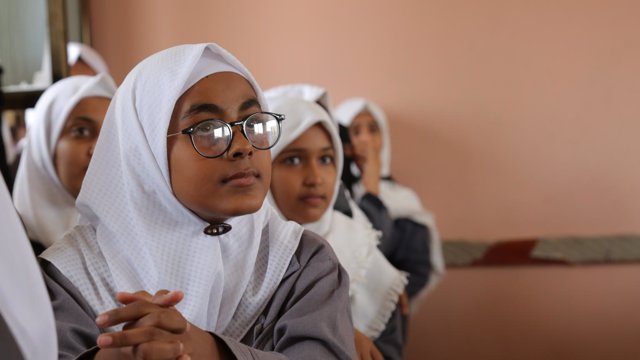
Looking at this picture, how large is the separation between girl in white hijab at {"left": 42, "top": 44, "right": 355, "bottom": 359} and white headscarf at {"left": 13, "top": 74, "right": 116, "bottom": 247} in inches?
33.0

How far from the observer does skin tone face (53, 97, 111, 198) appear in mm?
2279

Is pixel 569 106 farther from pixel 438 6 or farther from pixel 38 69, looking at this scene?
pixel 38 69

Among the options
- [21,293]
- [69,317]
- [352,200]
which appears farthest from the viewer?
[352,200]

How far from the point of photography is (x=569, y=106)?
3.54 meters

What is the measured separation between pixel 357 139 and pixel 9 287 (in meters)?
2.79

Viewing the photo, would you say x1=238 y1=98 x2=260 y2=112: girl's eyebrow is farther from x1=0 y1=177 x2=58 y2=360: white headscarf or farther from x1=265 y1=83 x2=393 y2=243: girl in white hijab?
x1=265 y1=83 x2=393 y2=243: girl in white hijab

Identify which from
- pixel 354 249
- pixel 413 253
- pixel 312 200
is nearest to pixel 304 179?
pixel 312 200

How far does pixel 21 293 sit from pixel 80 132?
1577 millimetres

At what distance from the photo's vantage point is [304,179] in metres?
2.12

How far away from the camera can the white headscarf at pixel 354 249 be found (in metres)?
2.19

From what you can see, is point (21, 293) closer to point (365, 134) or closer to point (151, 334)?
point (151, 334)

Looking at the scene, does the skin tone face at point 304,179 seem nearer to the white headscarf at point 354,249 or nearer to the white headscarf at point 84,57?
the white headscarf at point 354,249

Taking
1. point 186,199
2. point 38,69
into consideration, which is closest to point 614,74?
point 38,69

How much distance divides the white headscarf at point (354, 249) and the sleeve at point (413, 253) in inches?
31.4
